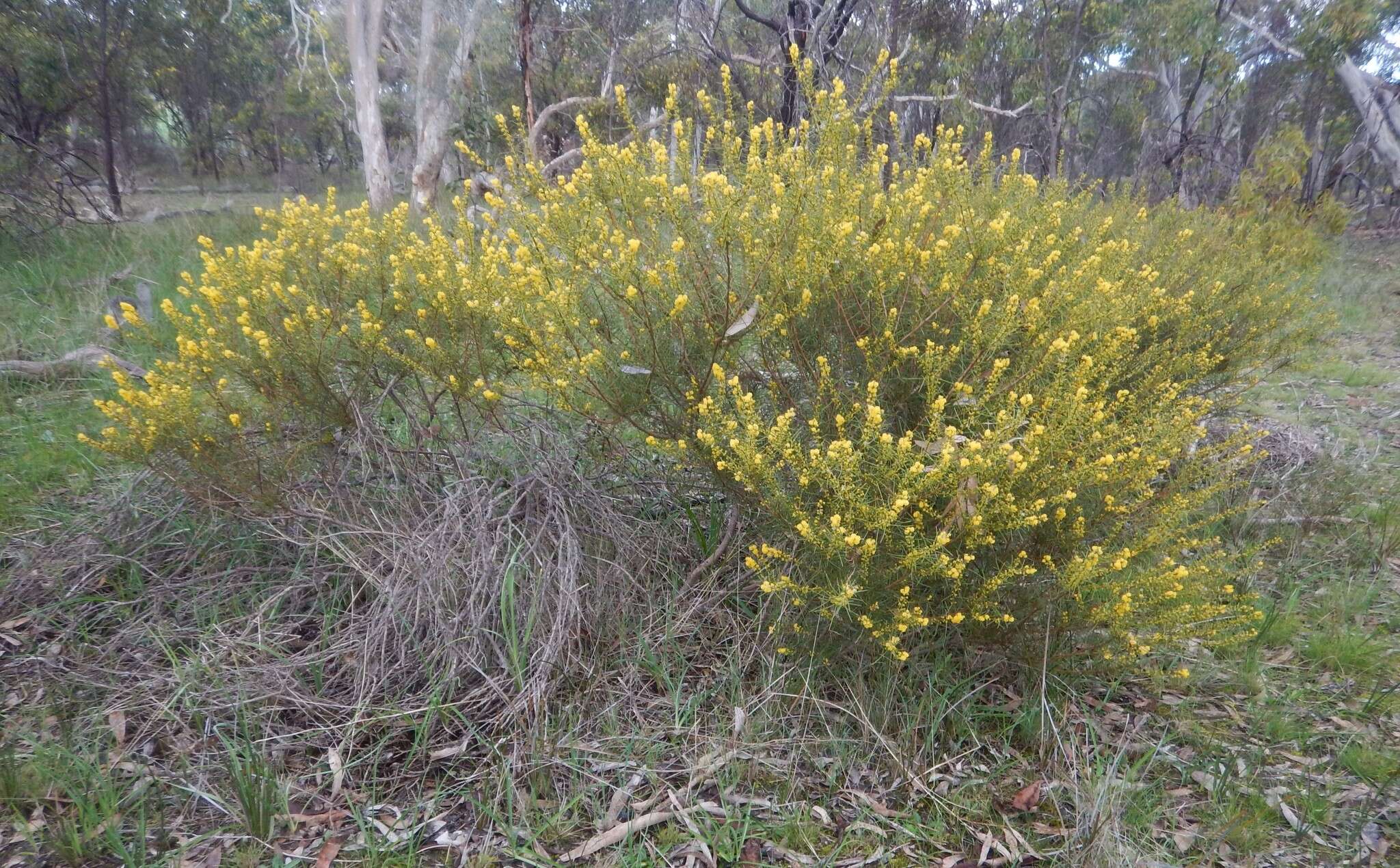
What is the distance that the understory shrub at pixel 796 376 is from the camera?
2281 mm

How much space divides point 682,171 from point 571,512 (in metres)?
1.35

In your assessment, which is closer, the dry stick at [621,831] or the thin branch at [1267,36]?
the dry stick at [621,831]

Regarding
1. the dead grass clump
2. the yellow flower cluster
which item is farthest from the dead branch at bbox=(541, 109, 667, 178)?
the dead grass clump

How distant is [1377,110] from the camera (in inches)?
503

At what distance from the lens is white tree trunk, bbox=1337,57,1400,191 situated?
12688 millimetres

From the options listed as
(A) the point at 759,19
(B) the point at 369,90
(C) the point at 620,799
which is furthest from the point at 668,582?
(B) the point at 369,90

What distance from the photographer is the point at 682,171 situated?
2.85m

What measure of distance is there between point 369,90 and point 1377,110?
16.2 meters

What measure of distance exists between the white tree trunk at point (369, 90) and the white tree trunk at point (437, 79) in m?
0.59

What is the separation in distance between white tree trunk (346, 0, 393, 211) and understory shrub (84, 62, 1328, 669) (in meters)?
9.20

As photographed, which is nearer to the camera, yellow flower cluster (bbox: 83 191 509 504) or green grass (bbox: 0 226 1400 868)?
green grass (bbox: 0 226 1400 868)

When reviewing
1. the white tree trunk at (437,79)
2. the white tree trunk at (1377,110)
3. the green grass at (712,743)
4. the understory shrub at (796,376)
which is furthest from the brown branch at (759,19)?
the white tree trunk at (1377,110)

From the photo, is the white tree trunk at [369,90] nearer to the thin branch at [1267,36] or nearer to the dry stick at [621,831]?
the dry stick at [621,831]

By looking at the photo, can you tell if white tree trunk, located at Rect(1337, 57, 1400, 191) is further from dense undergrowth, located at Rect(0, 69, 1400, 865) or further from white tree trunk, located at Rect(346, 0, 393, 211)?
white tree trunk, located at Rect(346, 0, 393, 211)
